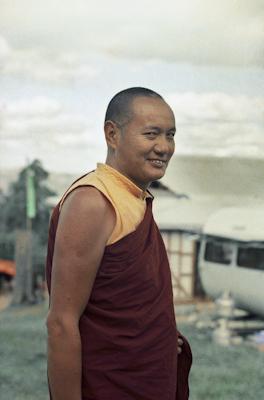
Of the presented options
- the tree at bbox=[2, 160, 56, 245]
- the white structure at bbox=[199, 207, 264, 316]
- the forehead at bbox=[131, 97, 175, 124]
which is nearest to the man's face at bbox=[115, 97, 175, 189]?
the forehead at bbox=[131, 97, 175, 124]

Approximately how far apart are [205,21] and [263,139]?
59cm

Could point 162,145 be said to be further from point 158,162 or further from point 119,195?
point 119,195

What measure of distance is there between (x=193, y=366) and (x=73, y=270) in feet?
5.93

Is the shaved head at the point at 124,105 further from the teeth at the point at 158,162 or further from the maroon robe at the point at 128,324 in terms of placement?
the maroon robe at the point at 128,324

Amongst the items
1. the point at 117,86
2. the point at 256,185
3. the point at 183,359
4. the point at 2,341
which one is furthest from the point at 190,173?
the point at 183,359

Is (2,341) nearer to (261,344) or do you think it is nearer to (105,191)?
(261,344)

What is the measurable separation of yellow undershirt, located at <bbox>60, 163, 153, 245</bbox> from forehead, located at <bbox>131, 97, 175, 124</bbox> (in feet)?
0.48

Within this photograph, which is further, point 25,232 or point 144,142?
point 25,232

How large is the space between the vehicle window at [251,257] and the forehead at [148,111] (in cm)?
160

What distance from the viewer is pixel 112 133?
1.74 meters

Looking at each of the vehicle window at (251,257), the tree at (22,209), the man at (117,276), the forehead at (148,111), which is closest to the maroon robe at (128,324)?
the man at (117,276)

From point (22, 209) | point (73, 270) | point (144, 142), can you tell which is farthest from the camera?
point (22, 209)

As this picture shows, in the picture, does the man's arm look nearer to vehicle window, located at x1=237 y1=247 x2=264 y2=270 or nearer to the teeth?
the teeth

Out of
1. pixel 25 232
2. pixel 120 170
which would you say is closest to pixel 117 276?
pixel 120 170
